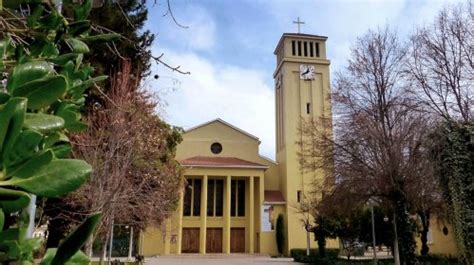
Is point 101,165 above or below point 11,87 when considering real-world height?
above

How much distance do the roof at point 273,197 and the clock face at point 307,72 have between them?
10932 millimetres

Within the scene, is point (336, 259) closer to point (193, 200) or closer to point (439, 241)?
point (439, 241)

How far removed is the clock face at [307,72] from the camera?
38.6 metres

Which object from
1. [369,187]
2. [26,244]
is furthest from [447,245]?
[26,244]

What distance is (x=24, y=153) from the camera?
630 mm

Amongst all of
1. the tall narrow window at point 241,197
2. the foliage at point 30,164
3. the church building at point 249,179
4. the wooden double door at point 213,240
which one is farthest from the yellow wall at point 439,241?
the foliage at point 30,164

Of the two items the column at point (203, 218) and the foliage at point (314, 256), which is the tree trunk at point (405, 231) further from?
the column at point (203, 218)

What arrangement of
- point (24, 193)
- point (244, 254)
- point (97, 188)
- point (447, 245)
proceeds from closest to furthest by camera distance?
point (24, 193) < point (97, 188) < point (447, 245) < point (244, 254)

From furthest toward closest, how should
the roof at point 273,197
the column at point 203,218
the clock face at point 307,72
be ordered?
the clock face at point 307,72, the roof at point 273,197, the column at point 203,218

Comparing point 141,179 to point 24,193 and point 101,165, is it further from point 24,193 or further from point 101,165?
point 24,193

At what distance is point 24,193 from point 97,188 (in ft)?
40.8

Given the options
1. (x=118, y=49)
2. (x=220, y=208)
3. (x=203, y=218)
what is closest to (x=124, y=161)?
(x=118, y=49)

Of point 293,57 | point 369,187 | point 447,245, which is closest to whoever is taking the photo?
point 369,187

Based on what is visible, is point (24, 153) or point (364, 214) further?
point (364, 214)
